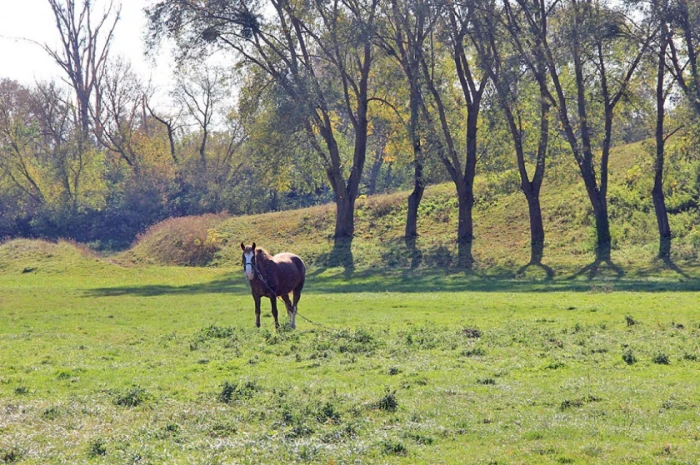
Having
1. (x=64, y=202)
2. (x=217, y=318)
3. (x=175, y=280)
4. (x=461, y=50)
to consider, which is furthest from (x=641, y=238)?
(x=64, y=202)

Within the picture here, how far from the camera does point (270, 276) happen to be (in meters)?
26.1

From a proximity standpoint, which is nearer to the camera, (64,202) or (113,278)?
(113,278)

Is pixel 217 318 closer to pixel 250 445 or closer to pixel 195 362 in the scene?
pixel 195 362

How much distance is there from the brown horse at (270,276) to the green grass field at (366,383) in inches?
38.6

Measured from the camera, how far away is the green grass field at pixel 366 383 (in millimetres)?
11672

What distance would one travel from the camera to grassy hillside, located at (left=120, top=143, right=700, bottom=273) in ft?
170

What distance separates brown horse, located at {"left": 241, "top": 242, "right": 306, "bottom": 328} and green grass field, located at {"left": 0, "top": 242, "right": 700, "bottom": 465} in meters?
0.98

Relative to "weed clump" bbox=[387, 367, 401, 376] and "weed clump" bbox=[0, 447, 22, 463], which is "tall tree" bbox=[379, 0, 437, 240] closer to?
"weed clump" bbox=[387, 367, 401, 376]

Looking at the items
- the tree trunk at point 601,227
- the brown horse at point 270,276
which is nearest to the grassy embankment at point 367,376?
the brown horse at point 270,276

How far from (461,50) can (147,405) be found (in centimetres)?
3994

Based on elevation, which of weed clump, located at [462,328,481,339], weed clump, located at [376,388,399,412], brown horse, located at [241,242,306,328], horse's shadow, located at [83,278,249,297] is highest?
brown horse, located at [241,242,306,328]

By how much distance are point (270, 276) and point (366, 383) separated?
990cm

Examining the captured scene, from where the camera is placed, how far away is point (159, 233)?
74.9 m

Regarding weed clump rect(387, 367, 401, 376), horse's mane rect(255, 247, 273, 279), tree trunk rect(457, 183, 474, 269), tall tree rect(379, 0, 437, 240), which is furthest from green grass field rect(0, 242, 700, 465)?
tall tree rect(379, 0, 437, 240)
